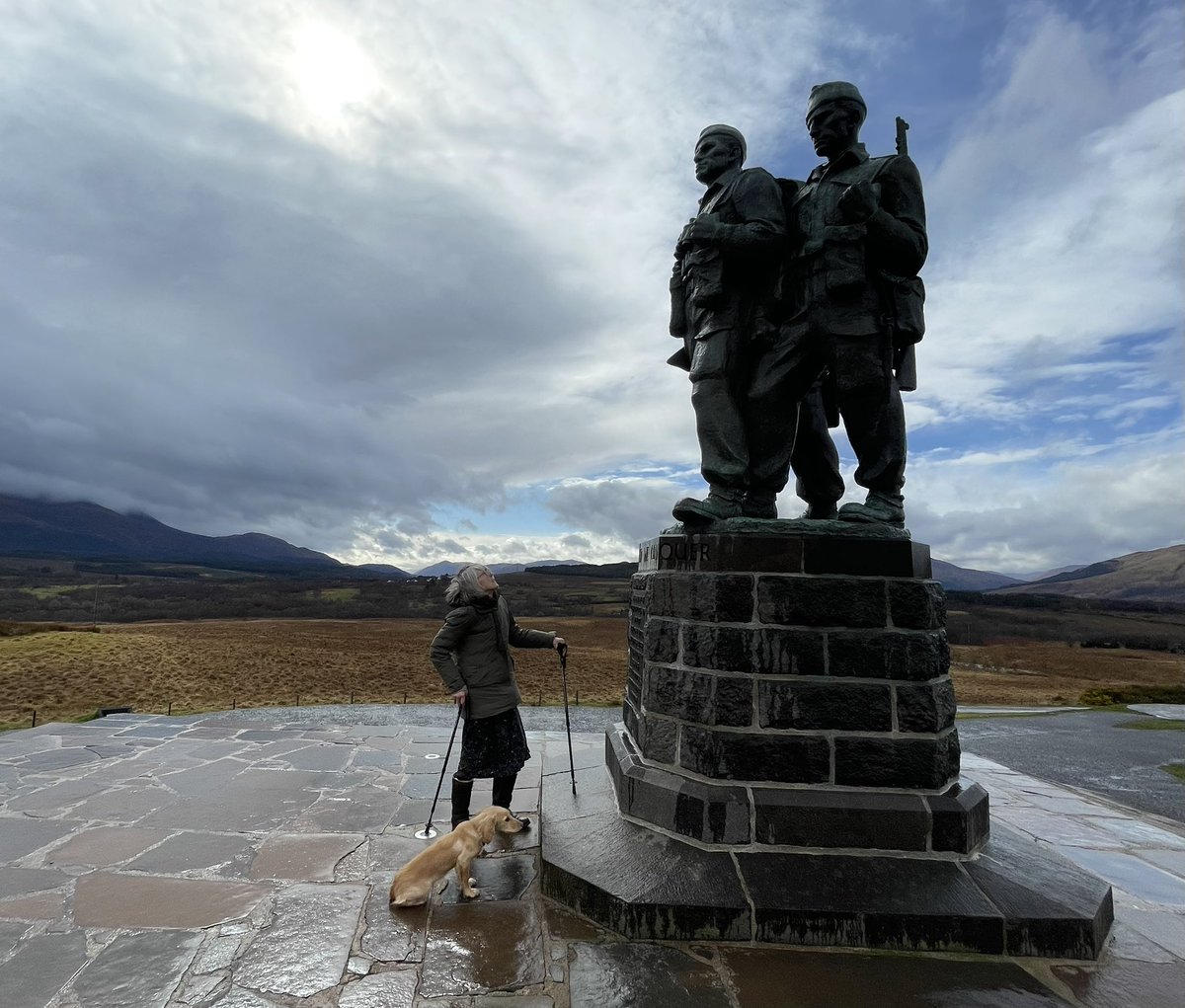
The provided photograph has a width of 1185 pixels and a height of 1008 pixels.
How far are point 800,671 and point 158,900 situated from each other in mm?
3741

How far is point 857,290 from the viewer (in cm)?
412

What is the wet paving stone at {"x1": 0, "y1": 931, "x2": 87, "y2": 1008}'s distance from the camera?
2754mm

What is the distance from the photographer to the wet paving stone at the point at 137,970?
9.00 feet

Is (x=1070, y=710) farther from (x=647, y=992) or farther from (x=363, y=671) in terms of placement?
(x=363, y=671)

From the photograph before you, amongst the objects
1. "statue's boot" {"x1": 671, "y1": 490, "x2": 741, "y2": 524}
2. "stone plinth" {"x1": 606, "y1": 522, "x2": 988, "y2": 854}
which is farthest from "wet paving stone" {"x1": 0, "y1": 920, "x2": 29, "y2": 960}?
"statue's boot" {"x1": 671, "y1": 490, "x2": 741, "y2": 524}

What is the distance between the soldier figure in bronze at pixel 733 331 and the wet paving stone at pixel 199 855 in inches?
140

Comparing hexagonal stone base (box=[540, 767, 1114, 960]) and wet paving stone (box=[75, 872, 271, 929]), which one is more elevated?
hexagonal stone base (box=[540, 767, 1114, 960])

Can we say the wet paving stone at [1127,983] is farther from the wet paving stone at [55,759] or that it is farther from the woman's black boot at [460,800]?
the wet paving stone at [55,759]

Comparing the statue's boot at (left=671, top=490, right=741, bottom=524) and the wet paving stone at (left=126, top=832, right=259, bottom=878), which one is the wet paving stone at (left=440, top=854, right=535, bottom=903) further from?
the statue's boot at (left=671, top=490, right=741, bottom=524)

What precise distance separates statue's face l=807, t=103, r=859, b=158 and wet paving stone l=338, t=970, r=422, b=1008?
16.8 feet

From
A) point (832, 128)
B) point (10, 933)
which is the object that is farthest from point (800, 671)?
point (10, 933)

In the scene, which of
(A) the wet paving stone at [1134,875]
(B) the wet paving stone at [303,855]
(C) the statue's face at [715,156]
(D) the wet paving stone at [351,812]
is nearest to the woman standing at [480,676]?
(B) the wet paving stone at [303,855]

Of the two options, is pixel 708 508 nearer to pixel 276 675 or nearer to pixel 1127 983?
pixel 1127 983

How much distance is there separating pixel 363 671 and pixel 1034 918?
717 inches
